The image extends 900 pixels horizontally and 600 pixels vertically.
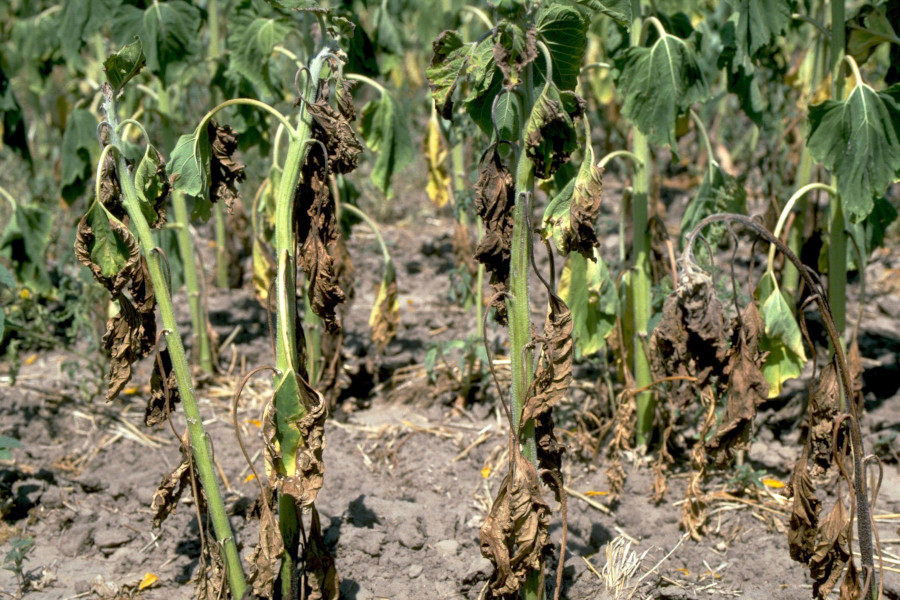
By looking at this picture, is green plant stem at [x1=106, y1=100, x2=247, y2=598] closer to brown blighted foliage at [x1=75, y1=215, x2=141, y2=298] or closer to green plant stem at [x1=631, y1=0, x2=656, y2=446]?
brown blighted foliage at [x1=75, y1=215, x2=141, y2=298]

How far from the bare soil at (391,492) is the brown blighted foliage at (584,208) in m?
1.07

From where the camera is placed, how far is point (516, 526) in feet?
6.37

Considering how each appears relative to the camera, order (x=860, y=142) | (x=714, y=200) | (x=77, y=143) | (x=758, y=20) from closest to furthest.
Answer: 1. (x=860, y=142)
2. (x=758, y=20)
3. (x=714, y=200)
4. (x=77, y=143)

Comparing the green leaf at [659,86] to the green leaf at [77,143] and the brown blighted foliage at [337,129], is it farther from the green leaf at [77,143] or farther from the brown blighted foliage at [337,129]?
the green leaf at [77,143]

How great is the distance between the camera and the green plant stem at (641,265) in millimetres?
2938

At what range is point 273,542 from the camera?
1.98 m

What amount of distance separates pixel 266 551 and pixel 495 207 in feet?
3.05

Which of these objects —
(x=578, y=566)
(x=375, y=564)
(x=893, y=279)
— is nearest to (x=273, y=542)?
(x=375, y=564)

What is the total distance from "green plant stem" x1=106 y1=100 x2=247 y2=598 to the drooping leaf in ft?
0.07

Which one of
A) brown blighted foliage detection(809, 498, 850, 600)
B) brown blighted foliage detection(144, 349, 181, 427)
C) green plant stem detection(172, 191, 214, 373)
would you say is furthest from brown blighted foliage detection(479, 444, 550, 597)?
green plant stem detection(172, 191, 214, 373)

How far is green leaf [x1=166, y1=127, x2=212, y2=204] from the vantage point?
193 centimetres

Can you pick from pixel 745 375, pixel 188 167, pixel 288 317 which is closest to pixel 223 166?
pixel 188 167

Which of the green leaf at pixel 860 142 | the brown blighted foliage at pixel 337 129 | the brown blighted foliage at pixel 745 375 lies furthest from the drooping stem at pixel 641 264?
the brown blighted foliage at pixel 337 129

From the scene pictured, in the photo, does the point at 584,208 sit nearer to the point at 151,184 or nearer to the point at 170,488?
the point at 151,184
